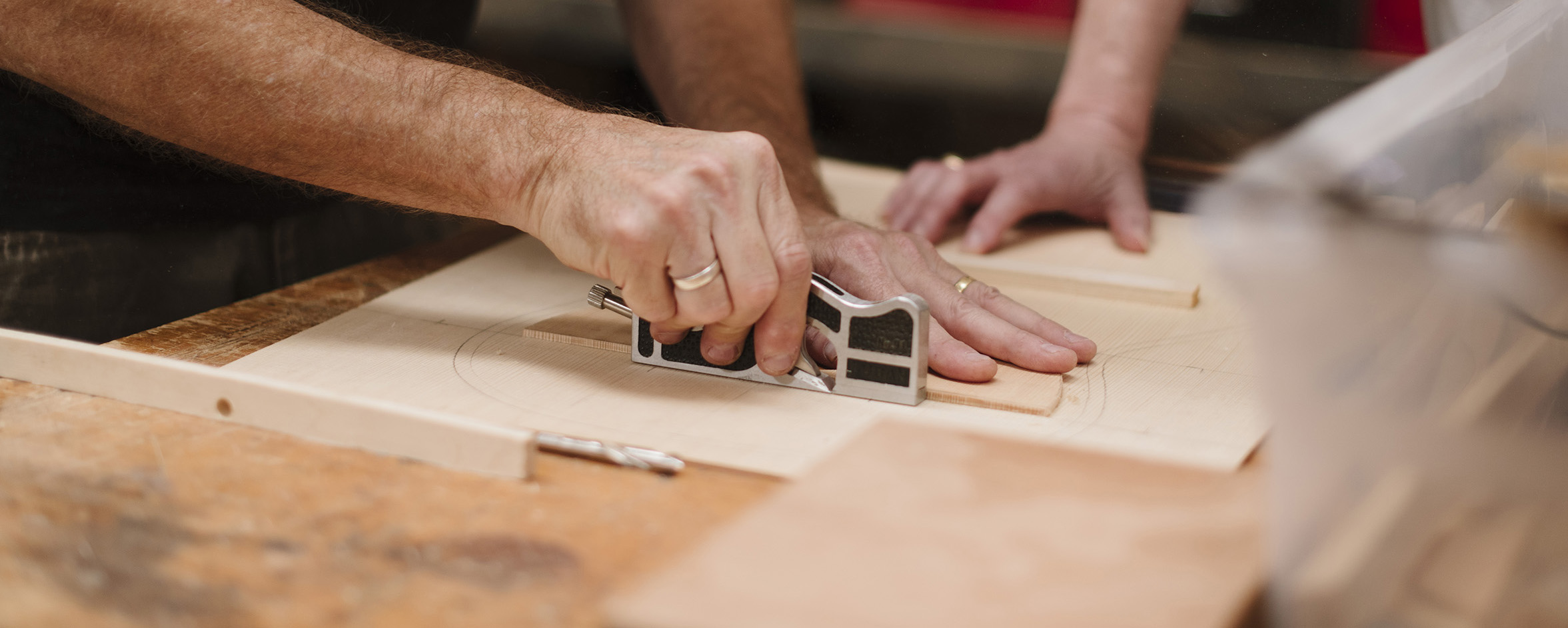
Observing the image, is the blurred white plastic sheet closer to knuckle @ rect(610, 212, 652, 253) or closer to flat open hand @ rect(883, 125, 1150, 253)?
knuckle @ rect(610, 212, 652, 253)

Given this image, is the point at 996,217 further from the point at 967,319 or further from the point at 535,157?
the point at 535,157

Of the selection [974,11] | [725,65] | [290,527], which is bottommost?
[290,527]

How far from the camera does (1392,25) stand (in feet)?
7.81

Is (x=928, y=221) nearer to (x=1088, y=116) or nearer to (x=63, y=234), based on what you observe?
(x=1088, y=116)

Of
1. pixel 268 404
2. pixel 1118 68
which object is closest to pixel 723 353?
pixel 268 404

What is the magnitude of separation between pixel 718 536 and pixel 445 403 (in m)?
0.43

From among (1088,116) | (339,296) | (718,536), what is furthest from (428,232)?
(718,536)

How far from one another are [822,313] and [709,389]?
0.43 ft

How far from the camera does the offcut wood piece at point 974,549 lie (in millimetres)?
603

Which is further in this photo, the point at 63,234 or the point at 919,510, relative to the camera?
the point at 63,234

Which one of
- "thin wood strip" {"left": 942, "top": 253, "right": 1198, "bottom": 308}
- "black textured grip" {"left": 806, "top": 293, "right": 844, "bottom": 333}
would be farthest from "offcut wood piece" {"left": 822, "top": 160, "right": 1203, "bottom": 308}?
"black textured grip" {"left": 806, "top": 293, "right": 844, "bottom": 333}

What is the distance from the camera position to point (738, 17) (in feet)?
5.78

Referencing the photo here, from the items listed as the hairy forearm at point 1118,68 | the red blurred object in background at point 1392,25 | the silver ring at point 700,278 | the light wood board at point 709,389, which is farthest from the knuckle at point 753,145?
the red blurred object in background at point 1392,25

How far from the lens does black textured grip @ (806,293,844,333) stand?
1.03 m
